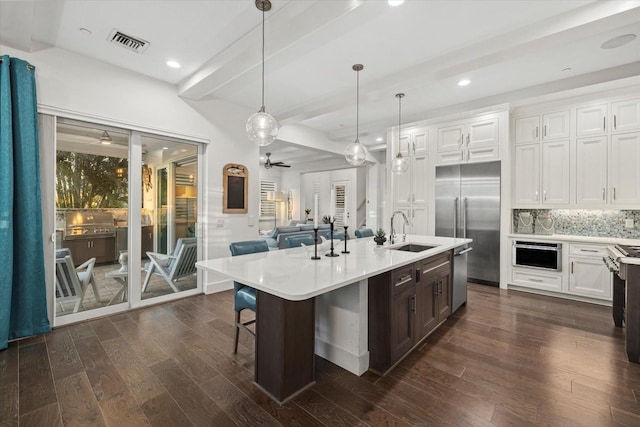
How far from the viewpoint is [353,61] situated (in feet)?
11.1

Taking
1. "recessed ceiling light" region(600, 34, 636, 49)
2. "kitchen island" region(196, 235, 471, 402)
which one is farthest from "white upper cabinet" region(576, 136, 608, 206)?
"kitchen island" region(196, 235, 471, 402)

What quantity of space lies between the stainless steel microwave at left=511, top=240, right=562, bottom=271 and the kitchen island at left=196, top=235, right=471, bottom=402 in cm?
274

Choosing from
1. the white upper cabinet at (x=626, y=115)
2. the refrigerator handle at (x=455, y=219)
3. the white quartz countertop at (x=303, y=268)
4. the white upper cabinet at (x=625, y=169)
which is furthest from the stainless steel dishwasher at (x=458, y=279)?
the white upper cabinet at (x=626, y=115)

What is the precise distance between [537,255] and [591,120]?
6.45 ft

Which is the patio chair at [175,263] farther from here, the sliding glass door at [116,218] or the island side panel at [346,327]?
the island side panel at [346,327]

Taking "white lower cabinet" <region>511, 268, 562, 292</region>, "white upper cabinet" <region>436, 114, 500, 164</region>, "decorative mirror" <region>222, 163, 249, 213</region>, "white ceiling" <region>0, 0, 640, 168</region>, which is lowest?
"white lower cabinet" <region>511, 268, 562, 292</region>

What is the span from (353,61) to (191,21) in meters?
1.74

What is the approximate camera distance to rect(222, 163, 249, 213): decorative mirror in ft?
14.9

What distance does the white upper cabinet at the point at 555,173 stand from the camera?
4109 millimetres

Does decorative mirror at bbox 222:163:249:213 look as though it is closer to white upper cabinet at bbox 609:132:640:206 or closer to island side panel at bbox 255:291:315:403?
island side panel at bbox 255:291:315:403

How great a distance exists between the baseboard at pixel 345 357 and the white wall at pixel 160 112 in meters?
2.57

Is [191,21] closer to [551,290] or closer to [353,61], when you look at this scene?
[353,61]

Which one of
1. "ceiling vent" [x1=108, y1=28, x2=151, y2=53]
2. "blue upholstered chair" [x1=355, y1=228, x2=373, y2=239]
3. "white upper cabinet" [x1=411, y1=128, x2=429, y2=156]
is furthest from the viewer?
"white upper cabinet" [x1=411, y1=128, x2=429, y2=156]

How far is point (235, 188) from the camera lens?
4684 millimetres
